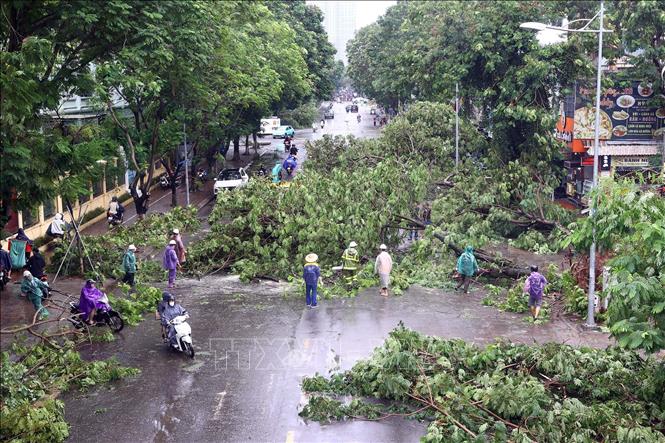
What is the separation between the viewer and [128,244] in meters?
24.8

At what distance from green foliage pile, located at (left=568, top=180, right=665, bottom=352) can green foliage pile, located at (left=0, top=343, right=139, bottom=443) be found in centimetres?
819

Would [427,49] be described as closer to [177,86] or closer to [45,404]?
[177,86]

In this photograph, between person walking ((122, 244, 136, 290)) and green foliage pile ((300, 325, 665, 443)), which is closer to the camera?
green foliage pile ((300, 325, 665, 443))

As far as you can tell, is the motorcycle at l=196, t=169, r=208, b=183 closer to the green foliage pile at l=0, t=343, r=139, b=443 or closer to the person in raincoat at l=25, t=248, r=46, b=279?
the person in raincoat at l=25, t=248, r=46, b=279

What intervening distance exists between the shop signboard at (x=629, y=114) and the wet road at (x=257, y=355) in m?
18.6

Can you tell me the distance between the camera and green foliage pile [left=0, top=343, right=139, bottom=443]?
1109cm

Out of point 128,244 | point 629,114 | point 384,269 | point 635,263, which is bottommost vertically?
point 128,244

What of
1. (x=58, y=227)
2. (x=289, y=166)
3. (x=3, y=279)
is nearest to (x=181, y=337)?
(x=3, y=279)

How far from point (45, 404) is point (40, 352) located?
9.37 ft

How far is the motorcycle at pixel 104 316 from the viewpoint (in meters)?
16.4

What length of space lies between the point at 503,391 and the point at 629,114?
26602 millimetres

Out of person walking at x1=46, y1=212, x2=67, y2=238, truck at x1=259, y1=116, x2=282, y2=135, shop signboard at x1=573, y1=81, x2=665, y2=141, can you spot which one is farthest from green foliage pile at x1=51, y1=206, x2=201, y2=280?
truck at x1=259, y1=116, x2=282, y2=135

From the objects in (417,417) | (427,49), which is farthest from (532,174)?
(417,417)

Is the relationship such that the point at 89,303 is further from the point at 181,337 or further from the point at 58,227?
the point at 58,227
